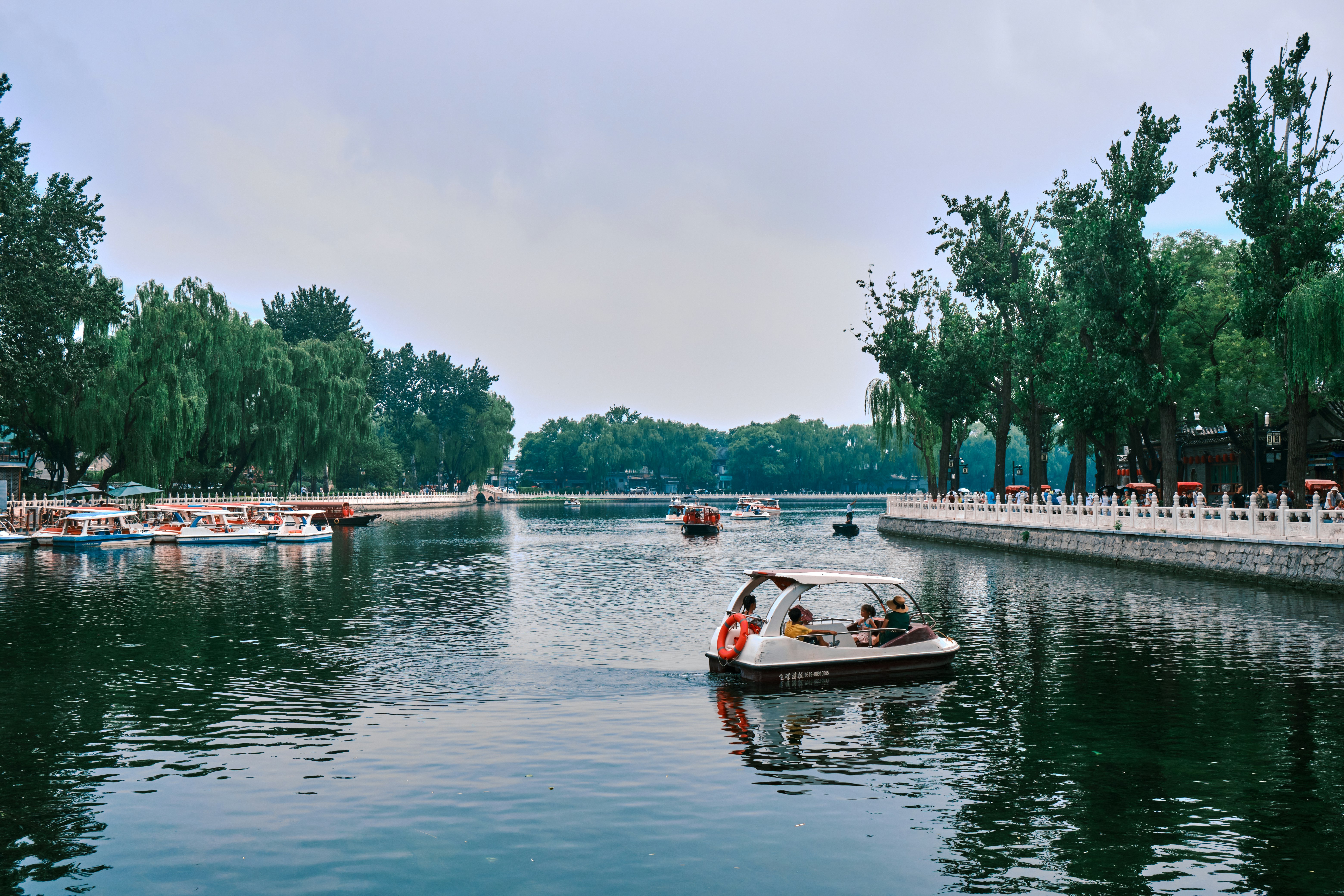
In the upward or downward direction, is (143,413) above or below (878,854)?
above

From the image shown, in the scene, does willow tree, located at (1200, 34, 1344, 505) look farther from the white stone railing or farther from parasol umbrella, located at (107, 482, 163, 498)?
parasol umbrella, located at (107, 482, 163, 498)

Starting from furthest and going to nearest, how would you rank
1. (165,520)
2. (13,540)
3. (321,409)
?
(321,409)
(165,520)
(13,540)

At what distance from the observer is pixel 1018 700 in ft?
55.0

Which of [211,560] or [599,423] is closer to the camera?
[211,560]

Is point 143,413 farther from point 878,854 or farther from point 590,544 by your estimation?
point 878,854

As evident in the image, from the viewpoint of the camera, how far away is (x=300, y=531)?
6128cm

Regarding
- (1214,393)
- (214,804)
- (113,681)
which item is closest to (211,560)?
(113,681)

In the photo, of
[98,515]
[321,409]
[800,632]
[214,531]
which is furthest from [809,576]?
[321,409]

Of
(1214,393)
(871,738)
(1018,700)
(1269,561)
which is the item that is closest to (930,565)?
(1269,561)

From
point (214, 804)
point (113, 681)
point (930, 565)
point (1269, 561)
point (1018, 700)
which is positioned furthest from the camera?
point (930, 565)

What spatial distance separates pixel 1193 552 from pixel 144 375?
55.0 meters

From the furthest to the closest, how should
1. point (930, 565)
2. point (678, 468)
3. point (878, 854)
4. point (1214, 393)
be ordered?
point (678, 468), point (1214, 393), point (930, 565), point (878, 854)

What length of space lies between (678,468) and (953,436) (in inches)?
4080

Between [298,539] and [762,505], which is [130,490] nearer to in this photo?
[298,539]
